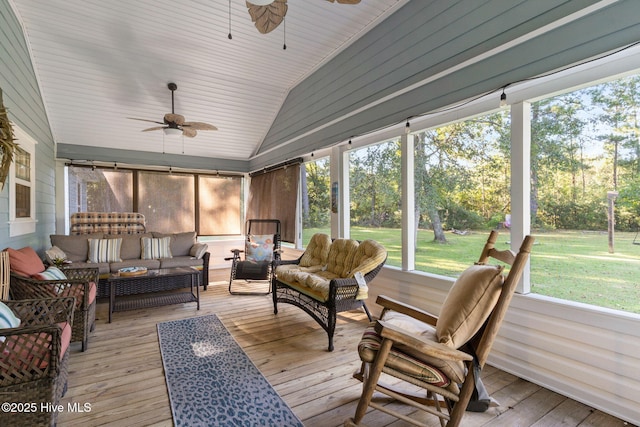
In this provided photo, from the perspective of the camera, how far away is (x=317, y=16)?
350 centimetres

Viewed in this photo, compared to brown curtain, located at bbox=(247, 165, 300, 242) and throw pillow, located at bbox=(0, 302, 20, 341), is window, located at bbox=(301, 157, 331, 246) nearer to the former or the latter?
brown curtain, located at bbox=(247, 165, 300, 242)

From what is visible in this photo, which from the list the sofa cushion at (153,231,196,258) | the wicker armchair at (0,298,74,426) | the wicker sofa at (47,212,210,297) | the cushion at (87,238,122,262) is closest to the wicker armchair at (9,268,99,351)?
the wicker armchair at (0,298,74,426)

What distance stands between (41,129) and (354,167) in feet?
15.4

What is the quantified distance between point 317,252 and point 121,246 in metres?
3.40

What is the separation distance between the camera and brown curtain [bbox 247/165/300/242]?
531 centimetres

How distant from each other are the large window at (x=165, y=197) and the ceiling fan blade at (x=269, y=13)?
5356 millimetres

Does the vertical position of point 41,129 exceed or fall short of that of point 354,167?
it exceeds it

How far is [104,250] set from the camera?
4703mm

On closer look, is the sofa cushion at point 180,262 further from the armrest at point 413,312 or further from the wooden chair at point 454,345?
the wooden chair at point 454,345

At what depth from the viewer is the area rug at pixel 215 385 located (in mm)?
1810

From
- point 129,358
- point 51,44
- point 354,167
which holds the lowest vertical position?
point 129,358

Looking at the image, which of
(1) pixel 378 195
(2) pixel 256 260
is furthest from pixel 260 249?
(1) pixel 378 195

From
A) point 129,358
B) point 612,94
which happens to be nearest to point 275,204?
point 129,358

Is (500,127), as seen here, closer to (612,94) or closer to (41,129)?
(612,94)
